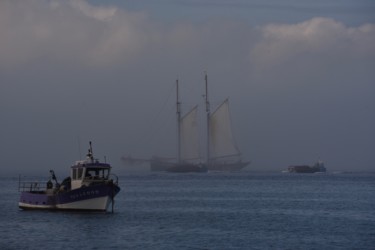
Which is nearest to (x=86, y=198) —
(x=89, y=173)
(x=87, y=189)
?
(x=87, y=189)

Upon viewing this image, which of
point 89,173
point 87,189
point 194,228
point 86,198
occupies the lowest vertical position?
point 194,228

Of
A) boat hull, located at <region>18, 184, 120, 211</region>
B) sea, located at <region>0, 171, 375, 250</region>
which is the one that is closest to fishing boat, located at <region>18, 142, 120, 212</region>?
boat hull, located at <region>18, 184, 120, 211</region>

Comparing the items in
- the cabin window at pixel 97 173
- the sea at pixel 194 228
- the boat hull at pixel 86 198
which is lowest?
the sea at pixel 194 228

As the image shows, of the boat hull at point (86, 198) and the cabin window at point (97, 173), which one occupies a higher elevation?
the cabin window at point (97, 173)

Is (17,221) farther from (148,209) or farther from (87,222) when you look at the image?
(148,209)

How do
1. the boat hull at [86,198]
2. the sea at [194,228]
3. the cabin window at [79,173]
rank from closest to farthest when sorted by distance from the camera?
the sea at [194,228] → the boat hull at [86,198] → the cabin window at [79,173]

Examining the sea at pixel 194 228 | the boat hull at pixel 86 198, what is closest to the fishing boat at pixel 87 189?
the boat hull at pixel 86 198

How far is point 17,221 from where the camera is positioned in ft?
176

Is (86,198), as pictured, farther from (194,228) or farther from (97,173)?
(194,228)

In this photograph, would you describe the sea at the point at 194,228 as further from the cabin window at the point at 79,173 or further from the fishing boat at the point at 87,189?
the cabin window at the point at 79,173

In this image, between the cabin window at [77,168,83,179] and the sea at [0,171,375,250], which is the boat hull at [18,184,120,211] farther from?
the cabin window at [77,168,83,179]

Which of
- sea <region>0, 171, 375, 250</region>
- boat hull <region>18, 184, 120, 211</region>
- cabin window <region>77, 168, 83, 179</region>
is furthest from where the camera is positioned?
cabin window <region>77, 168, 83, 179</region>

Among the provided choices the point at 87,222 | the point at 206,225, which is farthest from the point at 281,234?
the point at 87,222

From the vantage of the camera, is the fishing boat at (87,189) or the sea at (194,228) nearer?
the sea at (194,228)
